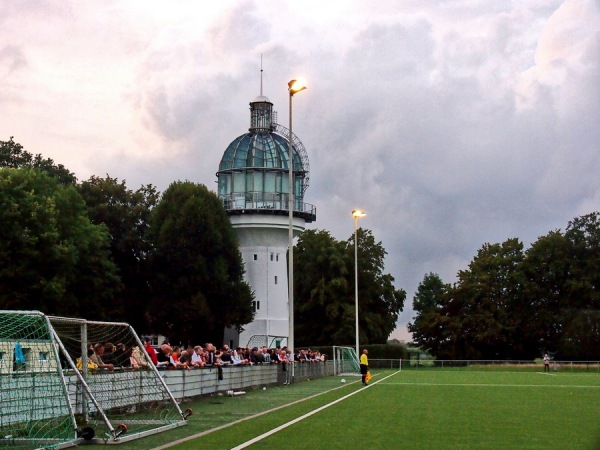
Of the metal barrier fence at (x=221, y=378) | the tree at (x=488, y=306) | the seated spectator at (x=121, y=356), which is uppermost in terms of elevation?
the tree at (x=488, y=306)

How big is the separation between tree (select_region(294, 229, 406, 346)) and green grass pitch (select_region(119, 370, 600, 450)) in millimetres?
58328

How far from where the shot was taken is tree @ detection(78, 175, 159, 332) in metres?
67.1

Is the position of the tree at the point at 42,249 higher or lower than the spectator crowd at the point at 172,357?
higher

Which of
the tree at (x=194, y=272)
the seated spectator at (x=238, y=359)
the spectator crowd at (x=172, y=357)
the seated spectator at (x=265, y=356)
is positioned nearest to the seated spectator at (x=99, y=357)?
the spectator crowd at (x=172, y=357)

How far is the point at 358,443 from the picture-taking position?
556 inches

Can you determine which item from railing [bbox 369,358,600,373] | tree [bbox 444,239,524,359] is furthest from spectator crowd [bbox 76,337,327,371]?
tree [bbox 444,239,524,359]

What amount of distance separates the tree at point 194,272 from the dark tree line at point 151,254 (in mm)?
68

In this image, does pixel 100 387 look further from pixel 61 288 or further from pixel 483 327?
pixel 483 327

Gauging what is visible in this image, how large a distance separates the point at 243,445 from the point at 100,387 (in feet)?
17.6

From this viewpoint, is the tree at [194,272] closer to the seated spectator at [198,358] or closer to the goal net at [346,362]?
the goal net at [346,362]

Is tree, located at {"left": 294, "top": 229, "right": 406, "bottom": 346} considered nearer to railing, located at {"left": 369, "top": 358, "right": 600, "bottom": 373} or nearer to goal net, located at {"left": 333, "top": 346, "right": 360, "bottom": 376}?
railing, located at {"left": 369, "top": 358, "right": 600, "bottom": 373}

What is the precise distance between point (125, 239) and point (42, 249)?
1553 cm

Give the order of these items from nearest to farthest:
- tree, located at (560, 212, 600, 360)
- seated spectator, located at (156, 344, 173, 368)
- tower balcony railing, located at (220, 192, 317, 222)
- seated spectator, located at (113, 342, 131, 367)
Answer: seated spectator, located at (113, 342, 131, 367)
seated spectator, located at (156, 344, 173, 368)
tower balcony railing, located at (220, 192, 317, 222)
tree, located at (560, 212, 600, 360)

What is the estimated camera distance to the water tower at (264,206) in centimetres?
7381
